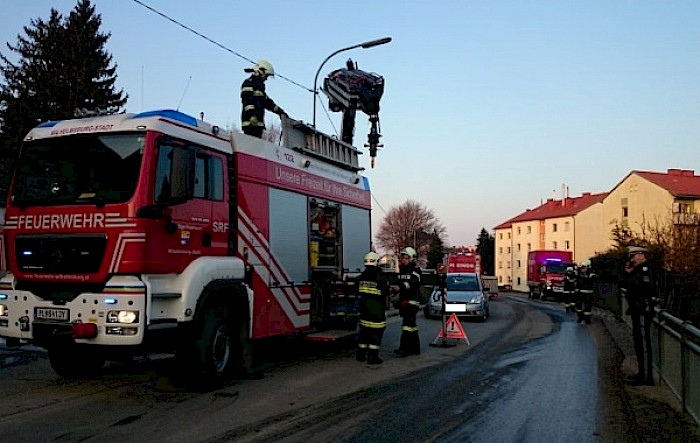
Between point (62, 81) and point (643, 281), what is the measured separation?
30.6 metres

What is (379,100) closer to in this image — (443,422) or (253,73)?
(253,73)

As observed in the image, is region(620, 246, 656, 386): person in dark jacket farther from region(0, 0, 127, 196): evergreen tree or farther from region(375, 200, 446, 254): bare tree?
region(375, 200, 446, 254): bare tree

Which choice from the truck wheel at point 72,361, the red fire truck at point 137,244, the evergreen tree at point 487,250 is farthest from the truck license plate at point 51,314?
the evergreen tree at point 487,250

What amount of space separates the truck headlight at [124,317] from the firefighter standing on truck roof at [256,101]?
4.58 meters

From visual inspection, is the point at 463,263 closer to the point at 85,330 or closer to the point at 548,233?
the point at 85,330

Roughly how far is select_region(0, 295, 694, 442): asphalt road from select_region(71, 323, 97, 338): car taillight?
809mm

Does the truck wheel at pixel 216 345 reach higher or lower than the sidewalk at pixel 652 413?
higher

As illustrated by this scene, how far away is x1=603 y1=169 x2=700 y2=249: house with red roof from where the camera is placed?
62875 mm

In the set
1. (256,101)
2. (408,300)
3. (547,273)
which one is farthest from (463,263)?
(256,101)

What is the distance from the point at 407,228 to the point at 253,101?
93850mm

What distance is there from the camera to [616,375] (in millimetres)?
10609

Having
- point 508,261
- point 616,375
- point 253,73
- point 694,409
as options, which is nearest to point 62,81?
point 253,73

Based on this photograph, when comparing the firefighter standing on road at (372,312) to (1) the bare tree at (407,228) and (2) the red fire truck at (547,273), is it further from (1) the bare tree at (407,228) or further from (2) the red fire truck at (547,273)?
(1) the bare tree at (407,228)

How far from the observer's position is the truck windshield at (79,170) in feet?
26.1
